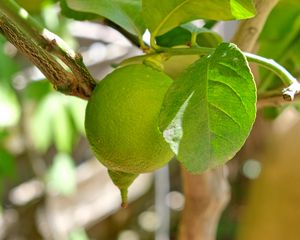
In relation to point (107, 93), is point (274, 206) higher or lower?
lower

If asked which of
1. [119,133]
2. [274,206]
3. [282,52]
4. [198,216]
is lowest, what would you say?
[274,206]

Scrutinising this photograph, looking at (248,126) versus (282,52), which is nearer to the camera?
(248,126)

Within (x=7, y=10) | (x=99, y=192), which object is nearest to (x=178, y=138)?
(x=7, y=10)

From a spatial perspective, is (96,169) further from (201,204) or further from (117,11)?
(117,11)

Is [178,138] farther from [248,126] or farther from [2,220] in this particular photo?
[2,220]

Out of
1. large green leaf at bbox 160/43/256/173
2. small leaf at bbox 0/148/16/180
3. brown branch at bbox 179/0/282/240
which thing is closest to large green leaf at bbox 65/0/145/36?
large green leaf at bbox 160/43/256/173

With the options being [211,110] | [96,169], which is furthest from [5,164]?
[211,110]

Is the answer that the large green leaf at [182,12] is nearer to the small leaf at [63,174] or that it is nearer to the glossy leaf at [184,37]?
the glossy leaf at [184,37]
